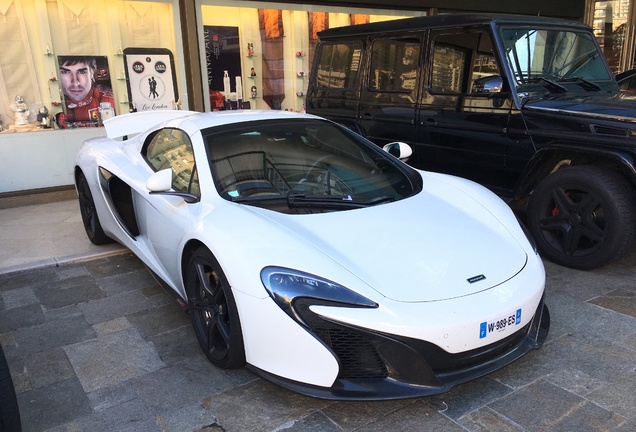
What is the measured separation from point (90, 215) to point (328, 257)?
10.7 ft

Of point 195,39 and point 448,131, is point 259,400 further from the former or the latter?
point 195,39

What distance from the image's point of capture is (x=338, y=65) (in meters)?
5.89

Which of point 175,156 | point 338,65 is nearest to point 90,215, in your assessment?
point 175,156

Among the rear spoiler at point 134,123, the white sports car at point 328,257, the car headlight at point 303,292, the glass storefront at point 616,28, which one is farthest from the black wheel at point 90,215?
the glass storefront at point 616,28

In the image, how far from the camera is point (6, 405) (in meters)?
2.04

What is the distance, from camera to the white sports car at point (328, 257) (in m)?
2.22

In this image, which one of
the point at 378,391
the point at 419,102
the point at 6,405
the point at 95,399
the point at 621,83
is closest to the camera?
the point at 6,405

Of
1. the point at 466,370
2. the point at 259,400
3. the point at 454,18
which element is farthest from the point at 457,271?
the point at 454,18

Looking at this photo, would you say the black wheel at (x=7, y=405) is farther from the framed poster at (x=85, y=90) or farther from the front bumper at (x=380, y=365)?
the framed poster at (x=85, y=90)

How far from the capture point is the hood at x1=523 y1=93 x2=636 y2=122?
3.78 meters

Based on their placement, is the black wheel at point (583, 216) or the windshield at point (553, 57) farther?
the windshield at point (553, 57)

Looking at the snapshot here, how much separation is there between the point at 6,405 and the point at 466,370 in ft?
6.23

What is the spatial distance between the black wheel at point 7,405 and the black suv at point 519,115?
3755 millimetres

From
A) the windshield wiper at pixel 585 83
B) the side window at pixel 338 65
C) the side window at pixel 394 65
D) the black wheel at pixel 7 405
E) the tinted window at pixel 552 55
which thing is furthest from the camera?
the side window at pixel 338 65
